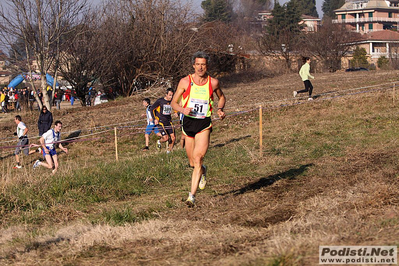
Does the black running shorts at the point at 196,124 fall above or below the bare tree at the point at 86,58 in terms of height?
below

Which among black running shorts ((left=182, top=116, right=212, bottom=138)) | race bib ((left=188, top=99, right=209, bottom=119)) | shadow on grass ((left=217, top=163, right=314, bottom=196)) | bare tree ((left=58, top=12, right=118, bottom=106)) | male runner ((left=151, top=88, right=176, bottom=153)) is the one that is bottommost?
shadow on grass ((left=217, top=163, right=314, bottom=196))

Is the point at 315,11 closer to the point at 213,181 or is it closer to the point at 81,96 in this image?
the point at 81,96

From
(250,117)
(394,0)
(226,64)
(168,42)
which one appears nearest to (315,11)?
(394,0)

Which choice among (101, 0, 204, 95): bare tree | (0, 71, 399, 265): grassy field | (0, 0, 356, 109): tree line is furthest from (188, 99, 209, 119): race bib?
(101, 0, 204, 95): bare tree

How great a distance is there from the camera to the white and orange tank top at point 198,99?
7164mm

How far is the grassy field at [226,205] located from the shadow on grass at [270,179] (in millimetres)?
22

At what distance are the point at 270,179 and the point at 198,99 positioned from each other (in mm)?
2660

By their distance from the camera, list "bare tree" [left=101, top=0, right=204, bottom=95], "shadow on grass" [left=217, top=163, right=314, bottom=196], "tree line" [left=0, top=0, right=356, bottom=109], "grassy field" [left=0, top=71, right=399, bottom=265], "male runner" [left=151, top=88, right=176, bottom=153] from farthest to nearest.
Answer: "bare tree" [left=101, top=0, right=204, bottom=95], "tree line" [left=0, top=0, right=356, bottom=109], "male runner" [left=151, top=88, right=176, bottom=153], "shadow on grass" [left=217, top=163, right=314, bottom=196], "grassy field" [left=0, top=71, right=399, bottom=265]

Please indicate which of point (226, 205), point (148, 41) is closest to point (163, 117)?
point (226, 205)

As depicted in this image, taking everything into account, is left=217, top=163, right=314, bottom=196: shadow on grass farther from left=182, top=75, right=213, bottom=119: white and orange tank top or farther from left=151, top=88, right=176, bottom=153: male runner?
left=151, top=88, right=176, bottom=153: male runner

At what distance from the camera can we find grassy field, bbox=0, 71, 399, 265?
496 centimetres

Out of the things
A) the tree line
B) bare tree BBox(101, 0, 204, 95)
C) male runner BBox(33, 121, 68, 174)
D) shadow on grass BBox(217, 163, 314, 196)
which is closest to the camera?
shadow on grass BBox(217, 163, 314, 196)

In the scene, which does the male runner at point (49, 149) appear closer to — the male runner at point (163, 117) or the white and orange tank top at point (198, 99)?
the male runner at point (163, 117)

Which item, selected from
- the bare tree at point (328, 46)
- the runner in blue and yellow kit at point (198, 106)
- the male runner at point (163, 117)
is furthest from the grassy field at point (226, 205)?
the bare tree at point (328, 46)
